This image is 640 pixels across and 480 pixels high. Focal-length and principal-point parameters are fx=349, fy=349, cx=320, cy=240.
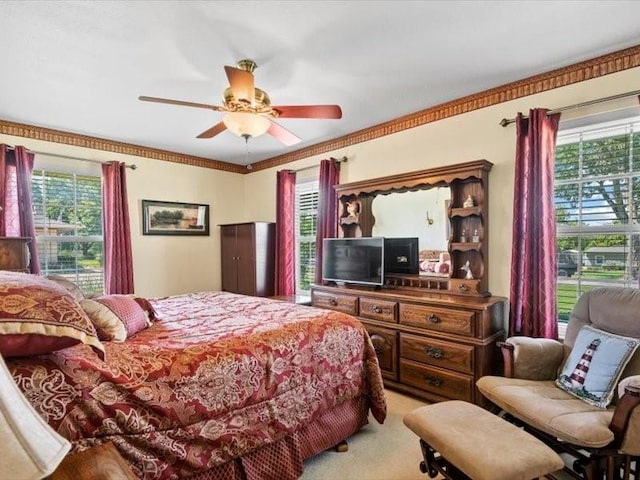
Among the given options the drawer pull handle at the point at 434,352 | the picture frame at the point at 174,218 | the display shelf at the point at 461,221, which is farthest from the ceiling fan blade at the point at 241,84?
the picture frame at the point at 174,218

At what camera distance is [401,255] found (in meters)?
3.56

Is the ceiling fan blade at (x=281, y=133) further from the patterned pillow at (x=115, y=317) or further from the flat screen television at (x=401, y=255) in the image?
the patterned pillow at (x=115, y=317)

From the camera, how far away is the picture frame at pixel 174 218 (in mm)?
4605

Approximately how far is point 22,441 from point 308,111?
2.25m

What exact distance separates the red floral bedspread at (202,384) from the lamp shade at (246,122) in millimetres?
1316

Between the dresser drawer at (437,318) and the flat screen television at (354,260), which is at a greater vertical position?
the flat screen television at (354,260)

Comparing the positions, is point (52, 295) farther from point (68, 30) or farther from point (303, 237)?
point (303, 237)

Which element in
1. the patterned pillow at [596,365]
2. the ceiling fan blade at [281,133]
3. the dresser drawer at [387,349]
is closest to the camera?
the patterned pillow at [596,365]

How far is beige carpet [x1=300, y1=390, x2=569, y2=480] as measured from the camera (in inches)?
78.8

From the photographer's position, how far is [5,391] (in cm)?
61

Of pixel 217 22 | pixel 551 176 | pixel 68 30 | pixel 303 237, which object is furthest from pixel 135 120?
pixel 551 176

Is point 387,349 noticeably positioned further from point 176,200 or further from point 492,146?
point 176,200

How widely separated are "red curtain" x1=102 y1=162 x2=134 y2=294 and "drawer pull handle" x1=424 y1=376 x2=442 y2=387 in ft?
11.4

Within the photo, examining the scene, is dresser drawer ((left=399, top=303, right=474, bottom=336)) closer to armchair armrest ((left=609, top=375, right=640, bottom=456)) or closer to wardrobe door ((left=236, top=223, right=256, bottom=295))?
armchair armrest ((left=609, top=375, right=640, bottom=456))
